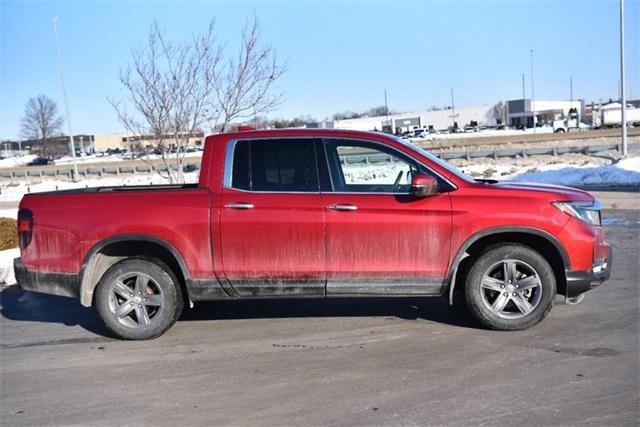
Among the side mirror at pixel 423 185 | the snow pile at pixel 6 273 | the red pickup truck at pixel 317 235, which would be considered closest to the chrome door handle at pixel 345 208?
the red pickup truck at pixel 317 235

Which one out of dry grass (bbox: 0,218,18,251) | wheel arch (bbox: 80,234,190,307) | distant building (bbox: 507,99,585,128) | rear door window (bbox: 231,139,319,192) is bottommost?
dry grass (bbox: 0,218,18,251)

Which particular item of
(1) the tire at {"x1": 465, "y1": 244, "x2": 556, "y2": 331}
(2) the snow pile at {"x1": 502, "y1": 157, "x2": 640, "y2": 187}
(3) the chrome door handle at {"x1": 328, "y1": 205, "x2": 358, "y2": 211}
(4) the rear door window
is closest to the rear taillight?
(4) the rear door window

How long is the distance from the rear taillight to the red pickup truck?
2 cm

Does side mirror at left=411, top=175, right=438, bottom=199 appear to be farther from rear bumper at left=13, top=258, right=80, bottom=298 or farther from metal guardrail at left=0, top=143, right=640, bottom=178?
rear bumper at left=13, top=258, right=80, bottom=298

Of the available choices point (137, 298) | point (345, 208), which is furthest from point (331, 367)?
point (137, 298)

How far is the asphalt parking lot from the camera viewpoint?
4.37 metres

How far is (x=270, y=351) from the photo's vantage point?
18.7 ft

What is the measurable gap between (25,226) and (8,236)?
228 inches

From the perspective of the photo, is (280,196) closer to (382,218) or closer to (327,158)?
(327,158)

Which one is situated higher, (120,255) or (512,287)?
(120,255)

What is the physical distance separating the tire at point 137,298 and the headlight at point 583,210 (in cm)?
366

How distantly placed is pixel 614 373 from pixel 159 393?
342 cm

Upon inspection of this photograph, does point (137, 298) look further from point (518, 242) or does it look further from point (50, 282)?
point (518, 242)

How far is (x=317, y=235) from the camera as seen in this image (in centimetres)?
586
